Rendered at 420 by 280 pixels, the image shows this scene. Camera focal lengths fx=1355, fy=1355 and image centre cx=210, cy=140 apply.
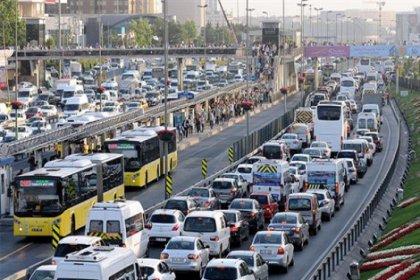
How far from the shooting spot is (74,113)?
10244cm

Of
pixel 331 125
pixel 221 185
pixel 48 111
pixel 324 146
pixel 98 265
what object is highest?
pixel 98 265

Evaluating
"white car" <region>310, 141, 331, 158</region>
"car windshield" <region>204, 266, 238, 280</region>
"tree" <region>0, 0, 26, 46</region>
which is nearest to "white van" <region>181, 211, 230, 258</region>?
"car windshield" <region>204, 266, 238, 280</region>

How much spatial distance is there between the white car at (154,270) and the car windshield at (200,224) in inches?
291

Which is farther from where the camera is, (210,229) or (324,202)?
(324,202)

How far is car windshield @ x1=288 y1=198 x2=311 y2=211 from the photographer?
1984 inches

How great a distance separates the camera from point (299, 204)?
50.5 meters

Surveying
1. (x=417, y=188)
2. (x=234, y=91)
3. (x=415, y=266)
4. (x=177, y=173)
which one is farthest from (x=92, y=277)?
(x=234, y=91)

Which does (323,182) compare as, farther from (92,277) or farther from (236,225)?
(92,277)

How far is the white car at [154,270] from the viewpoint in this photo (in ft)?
114

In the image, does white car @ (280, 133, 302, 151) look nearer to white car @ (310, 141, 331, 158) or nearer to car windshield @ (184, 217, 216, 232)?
white car @ (310, 141, 331, 158)

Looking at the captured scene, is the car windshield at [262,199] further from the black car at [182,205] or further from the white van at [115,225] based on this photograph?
the white van at [115,225]

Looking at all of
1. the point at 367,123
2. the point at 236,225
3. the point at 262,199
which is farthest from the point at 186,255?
the point at 367,123

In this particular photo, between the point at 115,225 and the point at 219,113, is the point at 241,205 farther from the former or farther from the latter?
the point at 219,113

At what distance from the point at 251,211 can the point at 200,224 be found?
682 cm
